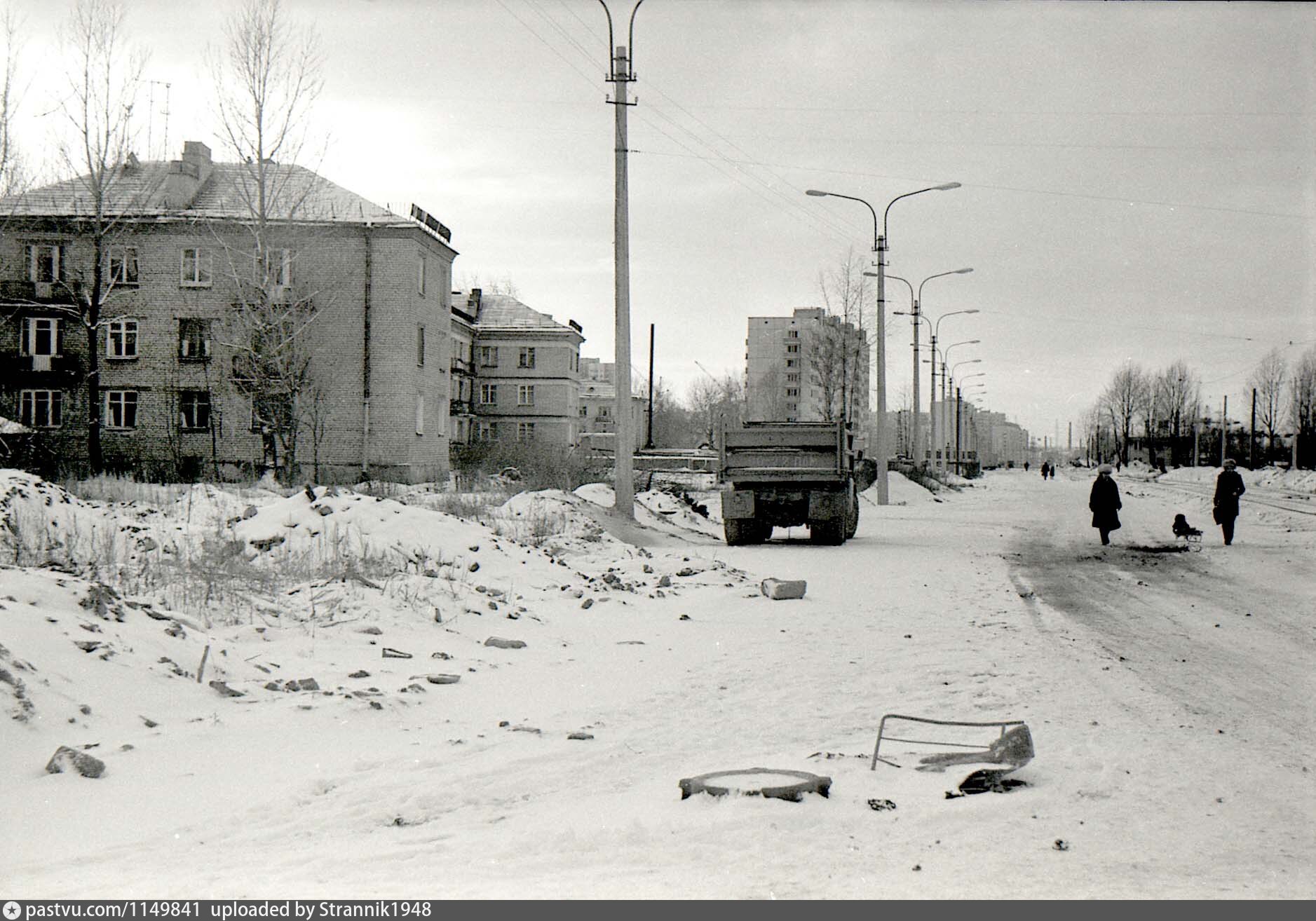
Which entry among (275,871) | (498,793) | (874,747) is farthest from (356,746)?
(874,747)

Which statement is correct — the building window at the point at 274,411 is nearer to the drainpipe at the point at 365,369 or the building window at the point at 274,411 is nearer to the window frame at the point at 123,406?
the drainpipe at the point at 365,369

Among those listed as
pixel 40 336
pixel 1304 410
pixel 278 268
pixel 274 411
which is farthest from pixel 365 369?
pixel 1304 410

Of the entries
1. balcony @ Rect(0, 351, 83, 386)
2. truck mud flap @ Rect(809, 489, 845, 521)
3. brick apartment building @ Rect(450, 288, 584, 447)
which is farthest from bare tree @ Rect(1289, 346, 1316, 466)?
balcony @ Rect(0, 351, 83, 386)

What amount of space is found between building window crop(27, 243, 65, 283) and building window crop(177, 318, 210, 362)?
5.17 meters

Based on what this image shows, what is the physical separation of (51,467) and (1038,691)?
103 feet

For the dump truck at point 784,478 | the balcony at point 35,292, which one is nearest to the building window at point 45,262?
the balcony at point 35,292

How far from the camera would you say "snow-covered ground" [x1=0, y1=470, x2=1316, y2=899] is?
4152mm

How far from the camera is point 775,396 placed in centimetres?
9194

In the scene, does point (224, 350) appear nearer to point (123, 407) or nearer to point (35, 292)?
point (123, 407)

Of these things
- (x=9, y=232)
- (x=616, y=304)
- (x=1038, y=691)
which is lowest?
(x=1038, y=691)

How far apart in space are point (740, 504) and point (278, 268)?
71.4ft

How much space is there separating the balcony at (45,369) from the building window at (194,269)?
5.62 m

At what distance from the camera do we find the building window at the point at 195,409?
41.3m

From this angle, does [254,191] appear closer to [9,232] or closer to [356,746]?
[9,232]
